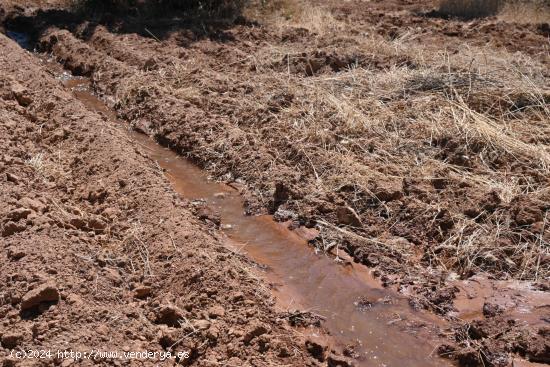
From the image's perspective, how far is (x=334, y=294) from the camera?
4.88 m

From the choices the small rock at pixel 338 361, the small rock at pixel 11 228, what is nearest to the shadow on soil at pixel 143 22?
the small rock at pixel 11 228

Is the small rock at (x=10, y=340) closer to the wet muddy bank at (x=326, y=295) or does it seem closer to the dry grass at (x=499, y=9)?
the wet muddy bank at (x=326, y=295)

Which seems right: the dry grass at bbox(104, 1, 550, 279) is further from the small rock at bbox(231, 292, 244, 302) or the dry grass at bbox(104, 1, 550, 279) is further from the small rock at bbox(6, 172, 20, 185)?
the small rock at bbox(6, 172, 20, 185)

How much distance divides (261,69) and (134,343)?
581cm

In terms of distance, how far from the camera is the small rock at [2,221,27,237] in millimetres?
4453

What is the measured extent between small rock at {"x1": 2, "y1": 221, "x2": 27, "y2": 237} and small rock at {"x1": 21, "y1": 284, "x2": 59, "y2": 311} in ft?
2.88

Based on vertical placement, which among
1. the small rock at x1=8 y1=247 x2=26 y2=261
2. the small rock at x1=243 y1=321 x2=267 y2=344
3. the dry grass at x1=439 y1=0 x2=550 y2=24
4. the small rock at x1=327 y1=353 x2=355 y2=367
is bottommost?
the small rock at x1=327 y1=353 x2=355 y2=367

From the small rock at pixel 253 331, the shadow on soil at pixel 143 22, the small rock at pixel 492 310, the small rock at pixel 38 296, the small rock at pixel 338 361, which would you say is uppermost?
the shadow on soil at pixel 143 22

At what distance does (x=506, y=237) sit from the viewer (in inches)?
209

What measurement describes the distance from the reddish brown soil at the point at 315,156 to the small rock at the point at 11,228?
0.06ft

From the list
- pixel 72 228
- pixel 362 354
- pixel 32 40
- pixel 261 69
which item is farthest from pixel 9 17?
pixel 362 354

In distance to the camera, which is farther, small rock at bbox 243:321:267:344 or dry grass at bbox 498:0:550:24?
dry grass at bbox 498:0:550:24

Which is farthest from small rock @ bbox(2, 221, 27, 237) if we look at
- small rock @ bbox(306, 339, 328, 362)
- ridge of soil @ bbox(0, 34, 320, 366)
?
small rock @ bbox(306, 339, 328, 362)

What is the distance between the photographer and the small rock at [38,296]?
371 centimetres
